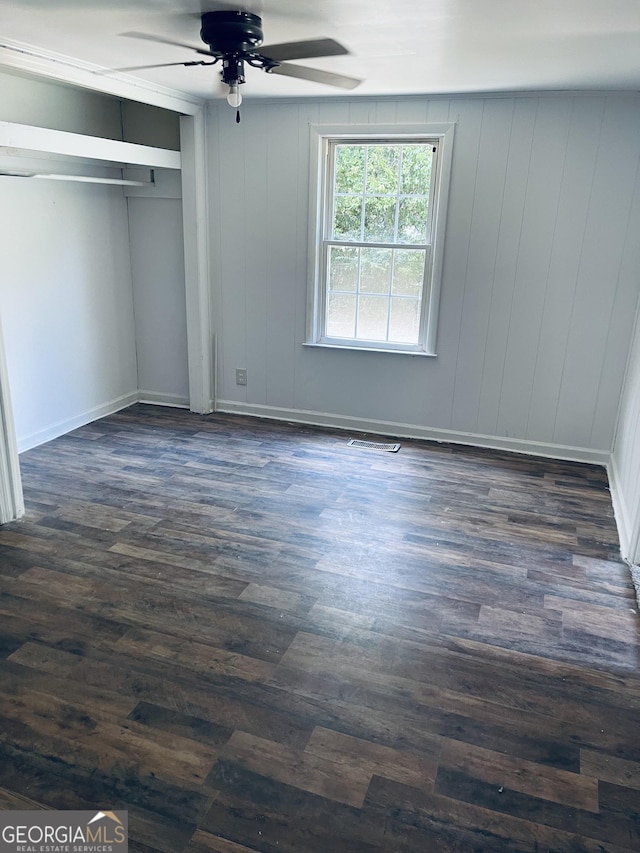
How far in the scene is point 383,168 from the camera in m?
4.55

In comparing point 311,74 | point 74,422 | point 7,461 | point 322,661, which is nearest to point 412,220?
point 311,74

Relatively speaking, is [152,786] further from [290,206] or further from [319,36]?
[290,206]

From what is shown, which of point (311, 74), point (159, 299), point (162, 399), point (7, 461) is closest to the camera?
point (311, 74)

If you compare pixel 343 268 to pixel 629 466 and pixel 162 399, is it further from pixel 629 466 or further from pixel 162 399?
pixel 629 466

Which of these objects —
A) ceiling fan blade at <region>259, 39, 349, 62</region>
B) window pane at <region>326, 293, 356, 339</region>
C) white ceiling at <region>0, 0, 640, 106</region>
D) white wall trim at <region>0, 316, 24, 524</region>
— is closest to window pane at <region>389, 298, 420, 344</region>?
window pane at <region>326, 293, 356, 339</region>

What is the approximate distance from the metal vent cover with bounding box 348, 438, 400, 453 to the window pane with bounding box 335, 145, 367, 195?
72.8 inches

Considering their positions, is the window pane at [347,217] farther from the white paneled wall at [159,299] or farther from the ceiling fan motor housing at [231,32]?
the ceiling fan motor housing at [231,32]

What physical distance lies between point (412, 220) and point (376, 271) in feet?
1.46

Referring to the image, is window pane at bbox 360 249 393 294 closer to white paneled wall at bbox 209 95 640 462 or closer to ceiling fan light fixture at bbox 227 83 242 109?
white paneled wall at bbox 209 95 640 462

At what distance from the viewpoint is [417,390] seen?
190 inches

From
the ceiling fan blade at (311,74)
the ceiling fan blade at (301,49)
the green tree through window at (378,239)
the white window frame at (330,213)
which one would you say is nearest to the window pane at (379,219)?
the green tree through window at (378,239)

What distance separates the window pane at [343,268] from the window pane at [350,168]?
0.43 metres

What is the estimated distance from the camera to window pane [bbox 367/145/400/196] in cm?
452

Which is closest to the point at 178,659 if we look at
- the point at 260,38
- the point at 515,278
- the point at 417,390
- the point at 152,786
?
the point at 152,786
